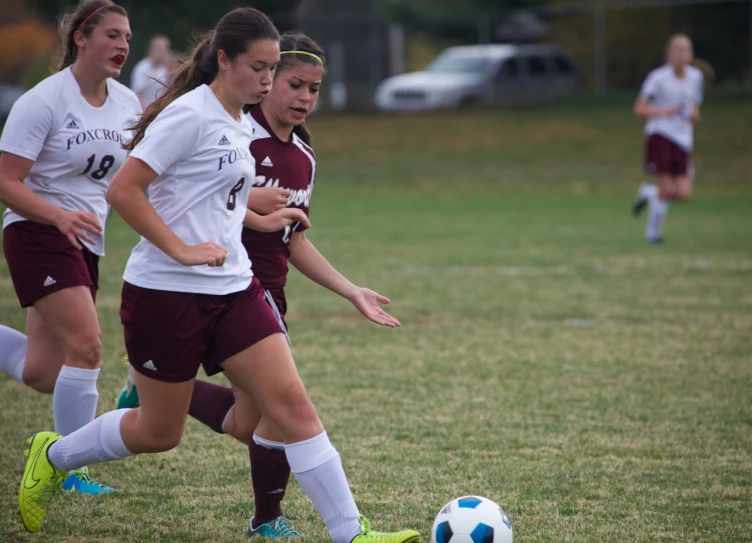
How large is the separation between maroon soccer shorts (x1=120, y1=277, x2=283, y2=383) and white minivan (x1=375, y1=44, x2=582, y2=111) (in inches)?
966

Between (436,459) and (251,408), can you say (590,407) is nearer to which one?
(436,459)

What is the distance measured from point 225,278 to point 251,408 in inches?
33.1

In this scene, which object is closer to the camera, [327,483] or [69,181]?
[327,483]

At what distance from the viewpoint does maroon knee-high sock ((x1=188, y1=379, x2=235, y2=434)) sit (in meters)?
4.14

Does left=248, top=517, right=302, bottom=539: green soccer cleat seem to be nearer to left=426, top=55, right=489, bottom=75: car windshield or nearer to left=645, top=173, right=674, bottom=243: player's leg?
left=645, top=173, right=674, bottom=243: player's leg

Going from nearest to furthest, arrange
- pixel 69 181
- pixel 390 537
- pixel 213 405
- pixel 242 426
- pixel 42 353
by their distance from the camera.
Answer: pixel 390 537, pixel 242 426, pixel 213 405, pixel 69 181, pixel 42 353

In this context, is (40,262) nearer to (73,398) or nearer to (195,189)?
(73,398)

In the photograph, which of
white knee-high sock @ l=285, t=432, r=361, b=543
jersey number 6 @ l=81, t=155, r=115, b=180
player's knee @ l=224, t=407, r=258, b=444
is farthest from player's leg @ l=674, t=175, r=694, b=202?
white knee-high sock @ l=285, t=432, r=361, b=543

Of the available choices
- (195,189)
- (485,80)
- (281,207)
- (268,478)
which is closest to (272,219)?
(281,207)

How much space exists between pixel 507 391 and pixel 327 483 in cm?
280

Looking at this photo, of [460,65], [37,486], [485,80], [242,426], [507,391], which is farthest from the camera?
[460,65]

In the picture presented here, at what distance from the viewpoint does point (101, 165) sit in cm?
443

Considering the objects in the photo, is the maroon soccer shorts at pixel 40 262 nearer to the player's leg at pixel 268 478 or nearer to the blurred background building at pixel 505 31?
the player's leg at pixel 268 478

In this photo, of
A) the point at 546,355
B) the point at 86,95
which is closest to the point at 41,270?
the point at 86,95
